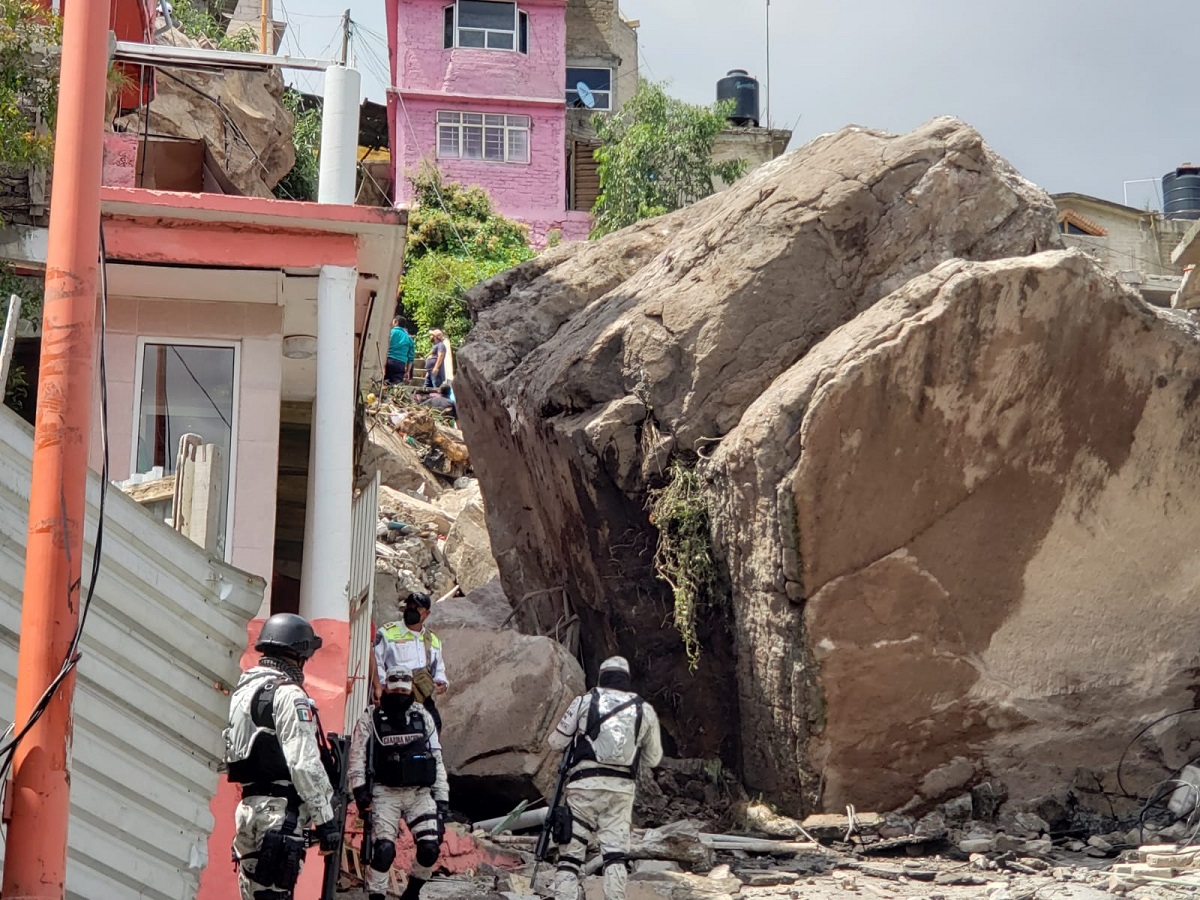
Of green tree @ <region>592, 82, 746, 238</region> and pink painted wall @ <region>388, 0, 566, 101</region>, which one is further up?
pink painted wall @ <region>388, 0, 566, 101</region>

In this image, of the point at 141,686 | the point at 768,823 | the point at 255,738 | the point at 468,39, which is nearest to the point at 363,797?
the point at 255,738

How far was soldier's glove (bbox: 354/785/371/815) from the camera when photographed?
7945 millimetres

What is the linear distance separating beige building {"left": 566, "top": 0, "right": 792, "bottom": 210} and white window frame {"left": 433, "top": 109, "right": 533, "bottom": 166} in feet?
4.73

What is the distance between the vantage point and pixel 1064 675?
11.2 m

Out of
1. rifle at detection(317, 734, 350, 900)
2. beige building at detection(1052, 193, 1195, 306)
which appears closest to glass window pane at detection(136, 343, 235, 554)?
rifle at detection(317, 734, 350, 900)

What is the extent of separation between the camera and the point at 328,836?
22.6 feet

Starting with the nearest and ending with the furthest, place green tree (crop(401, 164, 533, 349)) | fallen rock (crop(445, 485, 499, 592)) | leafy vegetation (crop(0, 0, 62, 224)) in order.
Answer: leafy vegetation (crop(0, 0, 62, 224))
fallen rock (crop(445, 485, 499, 592))
green tree (crop(401, 164, 533, 349))

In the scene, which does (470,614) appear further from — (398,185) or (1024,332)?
(398,185)

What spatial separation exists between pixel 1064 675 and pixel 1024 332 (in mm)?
2528

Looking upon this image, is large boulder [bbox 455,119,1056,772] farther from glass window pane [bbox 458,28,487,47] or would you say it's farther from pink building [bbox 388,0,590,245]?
glass window pane [bbox 458,28,487,47]

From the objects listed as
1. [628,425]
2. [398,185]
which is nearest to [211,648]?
[628,425]

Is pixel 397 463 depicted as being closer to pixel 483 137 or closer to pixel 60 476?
pixel 60 476

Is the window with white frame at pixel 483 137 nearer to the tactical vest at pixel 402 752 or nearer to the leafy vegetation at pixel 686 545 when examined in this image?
the leafy vegetation at pixel 686 545

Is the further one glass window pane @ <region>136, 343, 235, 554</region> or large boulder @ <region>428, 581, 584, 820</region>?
large boulder @ <region>428, 581, 584, 820</region>
